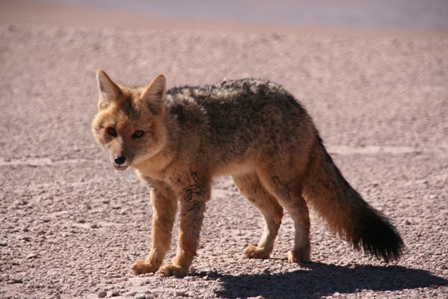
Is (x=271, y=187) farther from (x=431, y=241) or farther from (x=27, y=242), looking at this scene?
(x=27, y=242)

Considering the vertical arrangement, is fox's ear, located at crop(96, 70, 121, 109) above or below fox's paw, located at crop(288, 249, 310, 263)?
above

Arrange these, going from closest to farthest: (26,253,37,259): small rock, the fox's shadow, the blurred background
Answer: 1. the fox's shadow
2. (26,253,37,259): small rock
3. the blurred background

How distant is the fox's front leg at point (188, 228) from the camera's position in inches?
252

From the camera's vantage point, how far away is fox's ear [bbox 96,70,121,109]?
6.54 metres

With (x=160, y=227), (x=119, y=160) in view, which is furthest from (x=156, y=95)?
(x=160, y=227)

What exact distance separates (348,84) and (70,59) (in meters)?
6.46

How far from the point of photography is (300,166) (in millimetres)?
6906

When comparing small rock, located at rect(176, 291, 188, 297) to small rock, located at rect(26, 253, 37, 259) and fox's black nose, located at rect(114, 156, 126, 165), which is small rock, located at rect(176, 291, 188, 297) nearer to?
fox's black nose, located at rect(114, 156, 126, 165)

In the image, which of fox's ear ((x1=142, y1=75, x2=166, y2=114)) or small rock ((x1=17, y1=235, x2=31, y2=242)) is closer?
fox's ear ((x1=142, y1=75, x2=166, y2=114))

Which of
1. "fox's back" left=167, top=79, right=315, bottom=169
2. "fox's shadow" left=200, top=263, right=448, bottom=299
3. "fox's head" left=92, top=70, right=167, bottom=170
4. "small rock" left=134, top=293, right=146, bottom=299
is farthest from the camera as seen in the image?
"fox's back" left=167, top=79, right=315, bottom=169

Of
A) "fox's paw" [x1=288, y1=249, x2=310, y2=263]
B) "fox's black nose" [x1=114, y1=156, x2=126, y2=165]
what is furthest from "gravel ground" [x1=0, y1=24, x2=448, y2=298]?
"fox's black nose" [x1=114, y1=156, x2=126, y2=165]

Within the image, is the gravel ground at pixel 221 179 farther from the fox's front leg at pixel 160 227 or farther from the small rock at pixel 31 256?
the fox's front leg at pixel 160 227

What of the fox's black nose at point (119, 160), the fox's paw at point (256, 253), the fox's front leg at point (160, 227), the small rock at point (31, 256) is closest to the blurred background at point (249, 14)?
the fox's paw at point (256, 253)

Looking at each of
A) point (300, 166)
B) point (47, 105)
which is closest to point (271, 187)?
point (300, 166)
